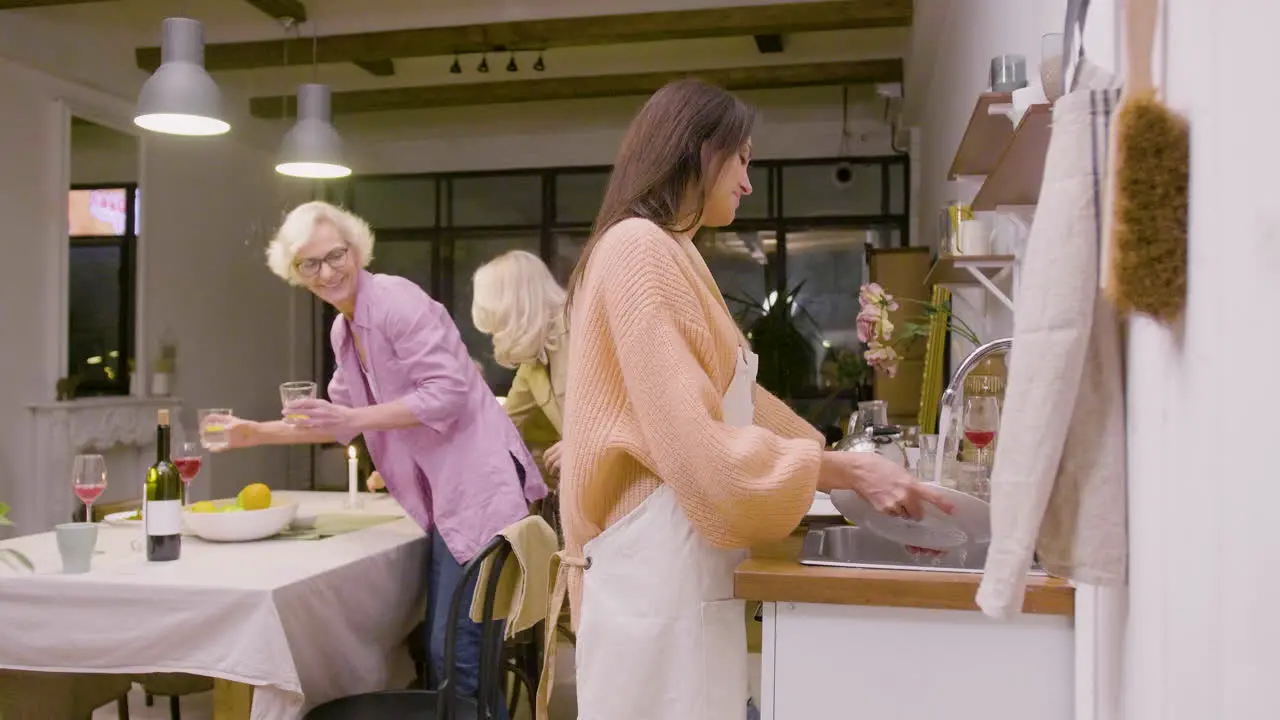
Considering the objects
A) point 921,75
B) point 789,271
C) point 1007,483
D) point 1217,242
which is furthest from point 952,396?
point 789,271

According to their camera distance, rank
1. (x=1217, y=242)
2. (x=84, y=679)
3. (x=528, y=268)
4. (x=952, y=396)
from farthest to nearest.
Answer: (x=528, y=268) < (x=84, y=679) < (x=952, y=396) < (x=1217, y=242)

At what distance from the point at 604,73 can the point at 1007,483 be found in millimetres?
7264

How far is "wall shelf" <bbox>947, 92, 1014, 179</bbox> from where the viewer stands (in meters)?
2.28

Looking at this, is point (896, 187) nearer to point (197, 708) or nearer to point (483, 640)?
point (197, 708)

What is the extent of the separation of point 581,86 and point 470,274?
2150mm

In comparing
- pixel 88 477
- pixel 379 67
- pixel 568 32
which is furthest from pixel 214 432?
pixel 379 67

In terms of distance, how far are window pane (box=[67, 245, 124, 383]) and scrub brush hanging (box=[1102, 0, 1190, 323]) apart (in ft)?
21.5

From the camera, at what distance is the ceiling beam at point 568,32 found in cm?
602

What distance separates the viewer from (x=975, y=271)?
298 centimetres

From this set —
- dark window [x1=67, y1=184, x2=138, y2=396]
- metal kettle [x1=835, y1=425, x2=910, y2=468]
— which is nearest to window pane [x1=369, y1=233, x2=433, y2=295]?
dark window [x1=67, y1=184, x2=138, y2=396]

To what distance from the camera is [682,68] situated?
7.61 metres

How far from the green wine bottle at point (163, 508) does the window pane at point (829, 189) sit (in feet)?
21.6

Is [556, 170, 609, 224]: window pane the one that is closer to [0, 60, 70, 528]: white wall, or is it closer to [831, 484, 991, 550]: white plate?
[0, 60, 70, 528]: white wall

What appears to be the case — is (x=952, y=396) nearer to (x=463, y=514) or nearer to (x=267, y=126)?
(x=463, y=514)
